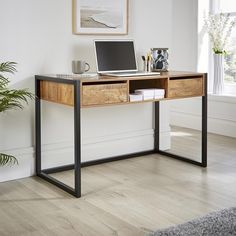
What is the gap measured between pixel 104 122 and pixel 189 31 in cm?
188

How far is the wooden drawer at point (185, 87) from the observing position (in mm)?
3053

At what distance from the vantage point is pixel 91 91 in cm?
264

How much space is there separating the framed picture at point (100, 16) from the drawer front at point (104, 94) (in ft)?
2.02

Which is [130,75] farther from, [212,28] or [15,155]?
[212,28]

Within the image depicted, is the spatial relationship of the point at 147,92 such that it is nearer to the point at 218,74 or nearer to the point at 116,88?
the point at 116,88

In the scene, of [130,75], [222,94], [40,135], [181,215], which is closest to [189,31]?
[222,94]

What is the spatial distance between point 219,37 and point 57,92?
2.26 m

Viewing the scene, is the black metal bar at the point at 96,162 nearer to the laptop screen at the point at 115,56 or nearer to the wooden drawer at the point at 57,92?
the wooden drawer at the point at 57,92

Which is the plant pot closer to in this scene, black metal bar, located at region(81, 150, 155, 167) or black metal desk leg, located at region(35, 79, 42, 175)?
black metal bar, located at region(81, 150, 155, 167)

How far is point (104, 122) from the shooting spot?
11.0 feet

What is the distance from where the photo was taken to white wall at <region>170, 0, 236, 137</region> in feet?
14.5

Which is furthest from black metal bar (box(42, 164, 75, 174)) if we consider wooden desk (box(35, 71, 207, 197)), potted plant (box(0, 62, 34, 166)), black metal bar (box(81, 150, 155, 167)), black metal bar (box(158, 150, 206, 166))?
black metal bar (box(158, 150, 206, 166))

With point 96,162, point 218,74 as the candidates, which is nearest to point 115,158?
point 96,162

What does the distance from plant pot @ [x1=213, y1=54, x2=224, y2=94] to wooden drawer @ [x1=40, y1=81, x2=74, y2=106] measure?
2.19m
